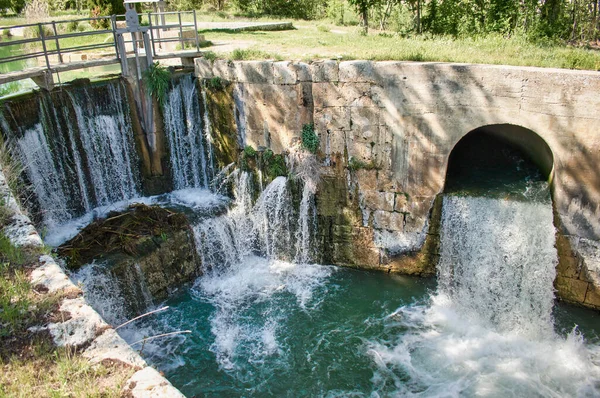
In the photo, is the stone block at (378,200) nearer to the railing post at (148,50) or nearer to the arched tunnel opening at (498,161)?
the arched tunnel opening at (498,161)

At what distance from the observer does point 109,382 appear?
10.1ft

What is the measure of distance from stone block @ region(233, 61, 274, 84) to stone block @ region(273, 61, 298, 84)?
4.0 inches

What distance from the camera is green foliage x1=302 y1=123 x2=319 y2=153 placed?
9.41 meters

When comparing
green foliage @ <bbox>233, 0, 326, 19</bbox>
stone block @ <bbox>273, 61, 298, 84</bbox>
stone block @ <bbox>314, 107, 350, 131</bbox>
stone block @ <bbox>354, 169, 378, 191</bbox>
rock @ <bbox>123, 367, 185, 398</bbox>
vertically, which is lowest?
stone block @ <bbox>354, 169, 378, 191</bbox>

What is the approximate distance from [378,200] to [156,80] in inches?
200

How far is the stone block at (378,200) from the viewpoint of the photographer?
9240 millimetres

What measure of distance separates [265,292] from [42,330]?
563 centimetres

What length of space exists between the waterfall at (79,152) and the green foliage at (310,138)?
3601mm

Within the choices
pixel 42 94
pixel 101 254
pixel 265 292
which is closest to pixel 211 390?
pixel 265 292

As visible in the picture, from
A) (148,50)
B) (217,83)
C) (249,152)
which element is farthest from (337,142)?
(148,50)

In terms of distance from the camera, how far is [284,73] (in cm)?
920

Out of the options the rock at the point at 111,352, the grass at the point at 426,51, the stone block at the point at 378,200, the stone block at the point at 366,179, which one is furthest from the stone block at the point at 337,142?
the rock at the point at 111,352

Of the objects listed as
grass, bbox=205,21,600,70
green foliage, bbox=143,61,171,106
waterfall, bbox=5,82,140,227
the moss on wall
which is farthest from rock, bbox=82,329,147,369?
green foliage, bbox=143,61,171,106

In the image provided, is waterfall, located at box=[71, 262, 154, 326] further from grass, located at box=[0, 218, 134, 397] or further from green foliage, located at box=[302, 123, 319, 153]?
grass, located at box=[0, 218, 134, 397]
